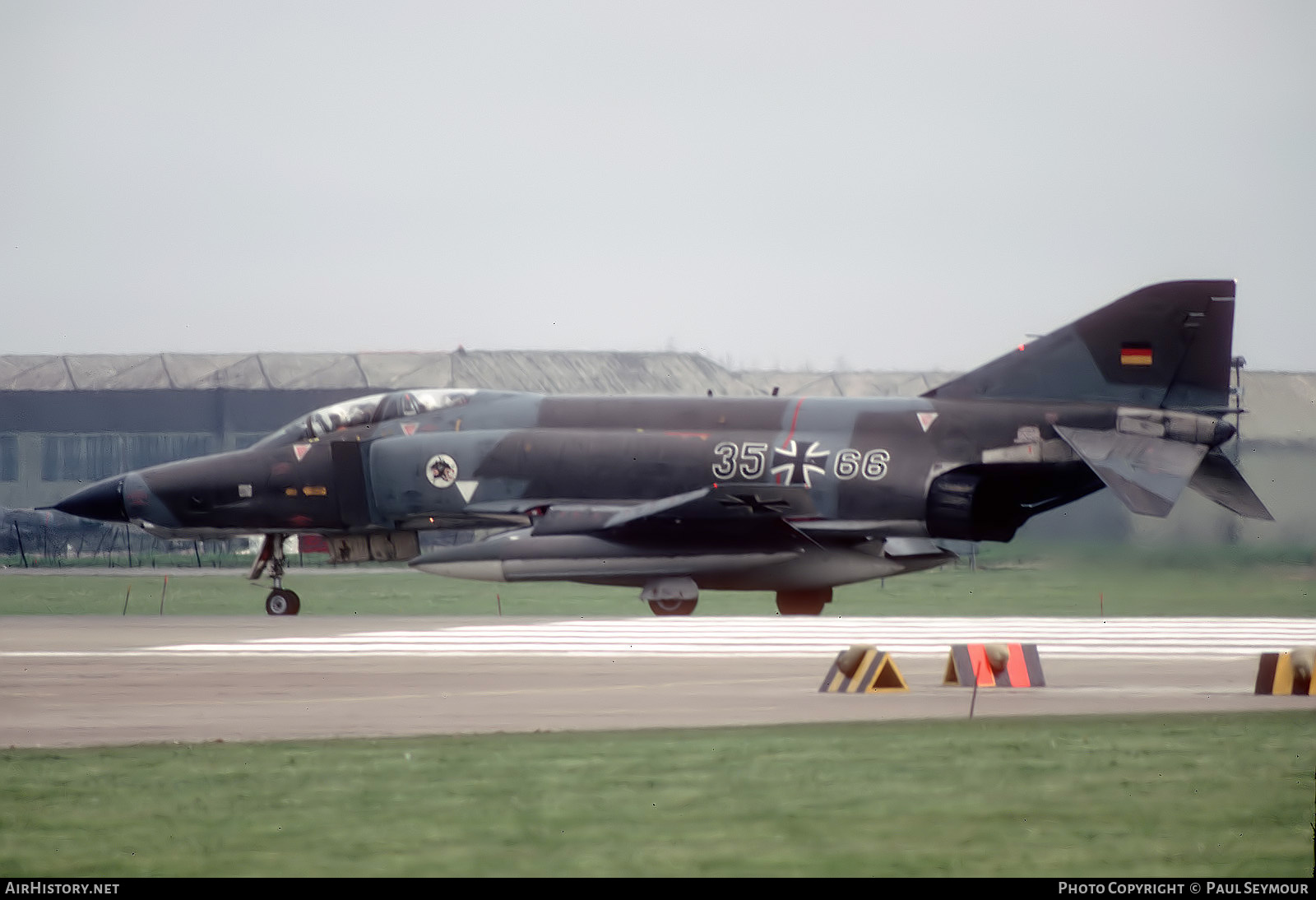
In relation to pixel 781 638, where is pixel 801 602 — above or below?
below

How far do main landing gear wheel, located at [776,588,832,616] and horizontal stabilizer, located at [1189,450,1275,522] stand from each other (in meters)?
6.54

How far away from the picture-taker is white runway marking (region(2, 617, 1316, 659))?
750 inches

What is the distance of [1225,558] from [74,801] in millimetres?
23442

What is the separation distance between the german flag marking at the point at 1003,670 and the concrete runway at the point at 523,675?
0.85ft

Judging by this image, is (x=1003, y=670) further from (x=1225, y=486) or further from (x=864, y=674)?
(x=1225, y=486)

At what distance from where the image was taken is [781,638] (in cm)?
2112

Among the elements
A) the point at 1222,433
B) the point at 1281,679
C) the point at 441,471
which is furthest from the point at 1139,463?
the point at 441,471

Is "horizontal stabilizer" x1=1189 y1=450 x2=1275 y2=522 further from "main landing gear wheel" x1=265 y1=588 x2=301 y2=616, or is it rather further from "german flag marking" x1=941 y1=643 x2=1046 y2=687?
Answer: "main landing gear wheel" x1=265 y1=588 x2=301 y2=616

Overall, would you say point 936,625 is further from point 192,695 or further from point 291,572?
point 291,572

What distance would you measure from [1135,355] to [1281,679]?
41.1 feet

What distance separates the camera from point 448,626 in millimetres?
23031

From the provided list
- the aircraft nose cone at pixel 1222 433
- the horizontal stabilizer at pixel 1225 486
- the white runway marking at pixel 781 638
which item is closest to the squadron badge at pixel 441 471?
the white runway marking at pixel 781 638

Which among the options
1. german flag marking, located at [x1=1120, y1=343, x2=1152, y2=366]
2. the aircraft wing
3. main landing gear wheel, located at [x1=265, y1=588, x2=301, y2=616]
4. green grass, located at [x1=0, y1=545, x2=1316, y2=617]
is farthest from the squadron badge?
german flag marking, located at [x1=1120, y1=343, x2=1152, y2=366]

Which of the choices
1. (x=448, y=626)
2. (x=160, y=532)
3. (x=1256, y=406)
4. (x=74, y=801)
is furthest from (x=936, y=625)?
(x=1256, y=406)
